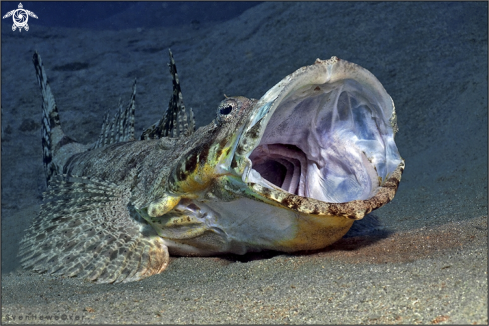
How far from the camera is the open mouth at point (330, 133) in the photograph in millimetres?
2295

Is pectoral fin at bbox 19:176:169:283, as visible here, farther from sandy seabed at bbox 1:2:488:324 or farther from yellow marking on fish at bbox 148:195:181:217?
yellow marking on fish at bbox 148:195:181:217

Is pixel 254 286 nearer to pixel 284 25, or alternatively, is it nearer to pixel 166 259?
pixel 166 259

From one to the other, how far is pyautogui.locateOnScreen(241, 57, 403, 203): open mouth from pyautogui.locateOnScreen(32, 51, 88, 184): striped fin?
319cm

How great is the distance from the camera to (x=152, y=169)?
11.1 ft

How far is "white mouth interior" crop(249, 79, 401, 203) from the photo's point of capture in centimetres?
253

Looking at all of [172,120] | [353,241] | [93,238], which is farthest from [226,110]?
[172,120]

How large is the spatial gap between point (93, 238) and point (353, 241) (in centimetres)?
204

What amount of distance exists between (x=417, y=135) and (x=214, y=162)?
4622mm

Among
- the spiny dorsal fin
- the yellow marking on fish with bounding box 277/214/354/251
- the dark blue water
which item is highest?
the dark blue water

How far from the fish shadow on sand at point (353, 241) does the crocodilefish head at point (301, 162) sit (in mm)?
110

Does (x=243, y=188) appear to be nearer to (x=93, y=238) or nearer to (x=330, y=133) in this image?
(x=330, y=133)

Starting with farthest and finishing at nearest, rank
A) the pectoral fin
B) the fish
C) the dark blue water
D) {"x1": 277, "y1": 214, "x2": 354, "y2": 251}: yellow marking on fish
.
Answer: the dark blue water < the pectoral fin < {"x1": 277, "y1": 214, "x2": 354, "y2": 251}: yellow marking on fish < the fish

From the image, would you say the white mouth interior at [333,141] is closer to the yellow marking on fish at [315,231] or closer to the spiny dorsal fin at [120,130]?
the yellow marking on fish at [315,231]

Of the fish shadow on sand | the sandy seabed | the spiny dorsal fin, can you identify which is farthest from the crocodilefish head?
the spiny dorsal fin
